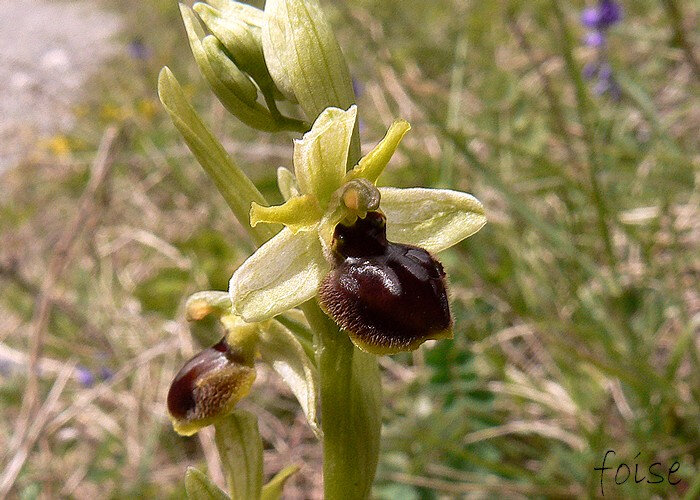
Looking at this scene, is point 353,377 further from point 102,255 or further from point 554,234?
point 102,255

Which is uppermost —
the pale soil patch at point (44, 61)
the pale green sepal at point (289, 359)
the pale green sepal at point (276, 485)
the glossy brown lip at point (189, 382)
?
the glossy brown lip at point (189, 382)

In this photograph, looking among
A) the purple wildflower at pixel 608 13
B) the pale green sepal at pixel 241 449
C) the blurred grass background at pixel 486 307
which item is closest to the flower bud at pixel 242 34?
the pale green sepal at pixel 241 449

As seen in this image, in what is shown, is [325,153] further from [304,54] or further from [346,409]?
[346,409]

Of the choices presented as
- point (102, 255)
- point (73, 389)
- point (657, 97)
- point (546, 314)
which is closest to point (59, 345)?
point (73, 389)

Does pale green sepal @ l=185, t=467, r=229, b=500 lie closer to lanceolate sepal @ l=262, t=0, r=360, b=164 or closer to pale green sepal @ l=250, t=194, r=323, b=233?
pale green sepal @ l=250, t=194, r=323, b=233

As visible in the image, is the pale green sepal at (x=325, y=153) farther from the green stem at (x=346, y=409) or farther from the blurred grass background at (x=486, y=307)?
the blurred grass background at (x=486, y=307)

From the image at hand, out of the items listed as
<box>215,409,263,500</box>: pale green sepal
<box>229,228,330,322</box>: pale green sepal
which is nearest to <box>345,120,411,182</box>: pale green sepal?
<box>229,228,330,322</box>: pale green sepal
